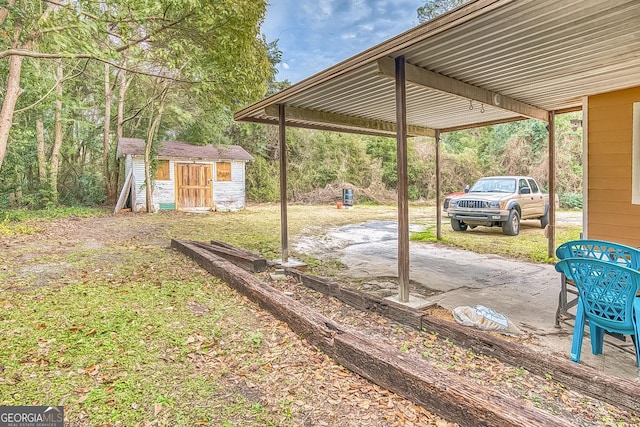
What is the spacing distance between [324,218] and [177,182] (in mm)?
7152

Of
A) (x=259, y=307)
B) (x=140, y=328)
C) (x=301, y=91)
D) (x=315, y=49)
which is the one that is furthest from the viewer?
(x=315, y=49)

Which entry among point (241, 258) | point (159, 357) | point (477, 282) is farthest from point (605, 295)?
point (241, 258)

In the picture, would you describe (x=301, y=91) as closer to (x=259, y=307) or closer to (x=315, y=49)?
(x=259, y=307)

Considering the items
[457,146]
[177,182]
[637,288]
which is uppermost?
[457,146]

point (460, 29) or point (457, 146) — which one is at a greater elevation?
point (457, 146)

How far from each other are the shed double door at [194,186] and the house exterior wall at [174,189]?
19 centimetres

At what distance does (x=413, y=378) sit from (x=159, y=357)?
1.88m

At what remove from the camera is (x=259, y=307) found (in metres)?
3.75

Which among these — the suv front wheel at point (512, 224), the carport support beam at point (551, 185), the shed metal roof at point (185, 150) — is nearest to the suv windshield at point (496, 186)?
the suv front wheel at point (512, 224)

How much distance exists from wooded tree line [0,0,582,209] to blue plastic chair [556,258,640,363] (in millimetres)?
6009

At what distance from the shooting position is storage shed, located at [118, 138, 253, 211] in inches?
571

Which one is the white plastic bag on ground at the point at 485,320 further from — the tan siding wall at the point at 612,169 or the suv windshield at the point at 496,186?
the suv windshield at the point at 496,186

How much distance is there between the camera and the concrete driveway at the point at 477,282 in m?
2.95

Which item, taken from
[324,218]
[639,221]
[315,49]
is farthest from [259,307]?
[315,49]
